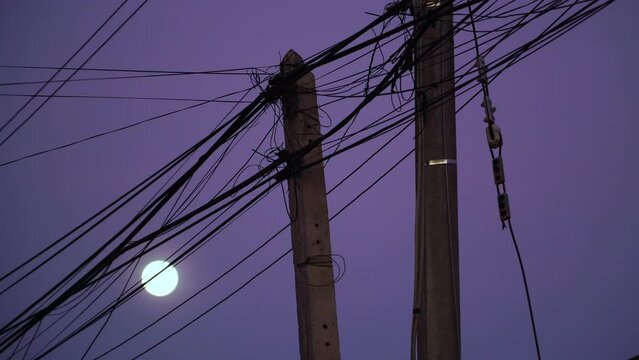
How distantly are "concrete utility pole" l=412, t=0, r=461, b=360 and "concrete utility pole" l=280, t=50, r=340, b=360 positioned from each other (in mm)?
1112

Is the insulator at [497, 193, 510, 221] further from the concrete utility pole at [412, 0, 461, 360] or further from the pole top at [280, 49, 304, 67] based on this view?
the pole top at [280, 49, 304, 67]

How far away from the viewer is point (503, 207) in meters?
4.31

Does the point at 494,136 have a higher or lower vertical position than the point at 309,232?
higher

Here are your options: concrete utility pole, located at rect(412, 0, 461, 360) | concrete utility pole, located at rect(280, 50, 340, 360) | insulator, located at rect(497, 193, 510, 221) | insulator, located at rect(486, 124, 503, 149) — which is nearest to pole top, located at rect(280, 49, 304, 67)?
concrete utility pole, located at rect(280, 50, 340, 360)

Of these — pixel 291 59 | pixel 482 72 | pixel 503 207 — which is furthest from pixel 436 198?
pixel 291 59

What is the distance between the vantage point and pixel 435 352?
4.15 m

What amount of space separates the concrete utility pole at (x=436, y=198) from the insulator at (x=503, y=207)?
0.29 metres

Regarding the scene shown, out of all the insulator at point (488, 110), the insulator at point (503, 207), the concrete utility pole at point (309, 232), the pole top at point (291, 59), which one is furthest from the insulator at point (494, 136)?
the pole top at point (291, 59)

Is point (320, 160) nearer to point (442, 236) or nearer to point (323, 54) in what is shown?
point (323, 54)

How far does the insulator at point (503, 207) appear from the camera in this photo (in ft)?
14.0

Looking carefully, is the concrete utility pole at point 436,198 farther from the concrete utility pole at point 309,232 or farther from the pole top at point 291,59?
the pole top at point 291,59

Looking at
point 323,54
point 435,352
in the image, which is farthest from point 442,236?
point 323,54

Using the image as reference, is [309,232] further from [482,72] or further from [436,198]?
[482,72]

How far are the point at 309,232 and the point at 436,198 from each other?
53.1 inches
